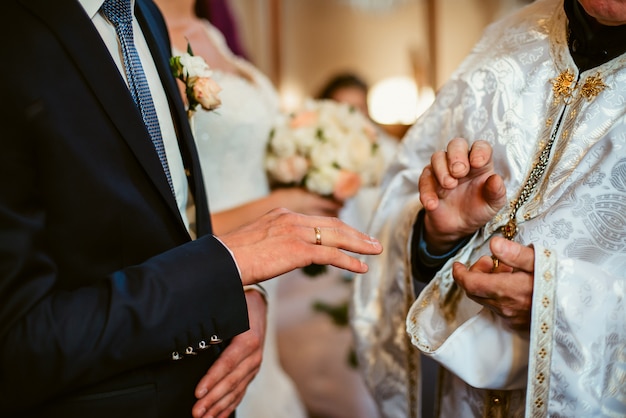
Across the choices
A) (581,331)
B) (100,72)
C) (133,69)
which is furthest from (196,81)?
(581,331)

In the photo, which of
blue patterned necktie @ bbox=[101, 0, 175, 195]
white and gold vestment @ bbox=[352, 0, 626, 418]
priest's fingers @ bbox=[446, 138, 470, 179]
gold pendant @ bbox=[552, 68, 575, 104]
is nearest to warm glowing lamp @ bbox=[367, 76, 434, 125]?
white and gold vestment @ bbox=[352, 0, 626, 418]

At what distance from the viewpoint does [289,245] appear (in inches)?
53.5

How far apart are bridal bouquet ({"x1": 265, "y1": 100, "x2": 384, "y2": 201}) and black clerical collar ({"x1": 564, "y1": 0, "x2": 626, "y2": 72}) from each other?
1197 mm

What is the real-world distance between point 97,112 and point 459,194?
2.89 feet

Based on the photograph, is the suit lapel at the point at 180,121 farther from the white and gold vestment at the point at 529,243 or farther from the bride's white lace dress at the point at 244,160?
the bride's white lace dress at the point at 244,160

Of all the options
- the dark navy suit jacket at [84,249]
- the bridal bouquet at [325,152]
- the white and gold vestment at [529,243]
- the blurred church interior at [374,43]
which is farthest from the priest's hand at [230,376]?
the blurred church interior at [374,43]

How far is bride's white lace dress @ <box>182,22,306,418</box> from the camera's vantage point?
8.75 feet

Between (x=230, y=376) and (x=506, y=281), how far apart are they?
69 centimetres

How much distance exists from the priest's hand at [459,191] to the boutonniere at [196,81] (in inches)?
23.0

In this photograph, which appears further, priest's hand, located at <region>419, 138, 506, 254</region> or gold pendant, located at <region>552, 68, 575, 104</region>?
gold pendant, located at <region>552, 68, 575, 104</region>

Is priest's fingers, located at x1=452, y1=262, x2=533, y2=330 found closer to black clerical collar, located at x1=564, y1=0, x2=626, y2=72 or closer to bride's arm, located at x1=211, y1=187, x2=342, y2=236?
black clerical collar, located at x1=564, y1=0, x2=626, y2=72

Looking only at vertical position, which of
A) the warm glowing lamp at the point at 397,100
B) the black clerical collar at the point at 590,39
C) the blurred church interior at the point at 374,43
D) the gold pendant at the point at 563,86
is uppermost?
the black clerical collar at the point at 590,39

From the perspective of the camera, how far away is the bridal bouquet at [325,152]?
2701mm

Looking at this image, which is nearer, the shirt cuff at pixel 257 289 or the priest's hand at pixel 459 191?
the priest's hand at pixel 459 191
